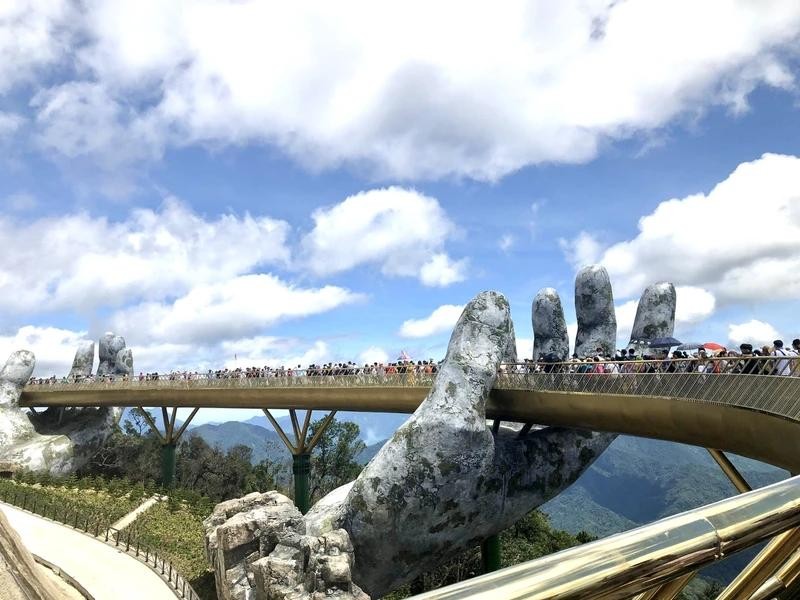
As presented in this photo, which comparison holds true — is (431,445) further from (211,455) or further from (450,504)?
(211,455)

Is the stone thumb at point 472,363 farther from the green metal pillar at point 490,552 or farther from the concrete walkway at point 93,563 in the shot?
the concrete walkway at point 93,563

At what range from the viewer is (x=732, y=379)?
34.1ft

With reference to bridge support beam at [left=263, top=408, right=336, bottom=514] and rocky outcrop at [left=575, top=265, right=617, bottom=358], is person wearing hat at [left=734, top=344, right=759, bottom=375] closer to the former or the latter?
rocky outcrop at [left=575, top=265, right=617, bottom=358]

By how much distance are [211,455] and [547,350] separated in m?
41.8

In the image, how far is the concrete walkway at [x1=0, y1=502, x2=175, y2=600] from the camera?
16.6 m

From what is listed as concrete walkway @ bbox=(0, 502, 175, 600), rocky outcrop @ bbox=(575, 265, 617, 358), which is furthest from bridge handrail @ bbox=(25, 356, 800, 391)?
concrete walkway @ bbox=(0, 502, 175, 600)

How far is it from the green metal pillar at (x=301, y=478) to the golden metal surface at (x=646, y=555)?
88.0ft

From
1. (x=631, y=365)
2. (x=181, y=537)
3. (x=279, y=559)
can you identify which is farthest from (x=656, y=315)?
(x=181, y=537)

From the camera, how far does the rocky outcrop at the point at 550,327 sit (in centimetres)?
2155

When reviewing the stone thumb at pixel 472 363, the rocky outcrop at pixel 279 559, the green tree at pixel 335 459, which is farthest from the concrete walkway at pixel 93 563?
the green tree at pixel 335 459

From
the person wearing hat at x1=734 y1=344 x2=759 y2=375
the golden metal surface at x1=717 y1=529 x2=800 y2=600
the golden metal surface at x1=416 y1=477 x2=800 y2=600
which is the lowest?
the golden metal surface at x1=717 y1=529 x2=800 y2=600

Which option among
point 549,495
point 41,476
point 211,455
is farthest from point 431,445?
point 211,455

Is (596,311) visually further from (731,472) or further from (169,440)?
(169,440)

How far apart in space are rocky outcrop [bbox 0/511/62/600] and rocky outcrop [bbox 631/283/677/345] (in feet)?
69.9
